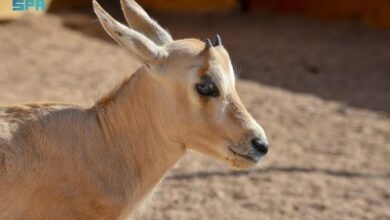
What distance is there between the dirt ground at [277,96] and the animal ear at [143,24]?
538 mm

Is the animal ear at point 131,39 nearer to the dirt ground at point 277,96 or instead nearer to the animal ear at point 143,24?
the animal ear at point 143,24

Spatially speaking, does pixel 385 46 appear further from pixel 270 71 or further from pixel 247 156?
pixel 247 156

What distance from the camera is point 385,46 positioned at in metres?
15.2

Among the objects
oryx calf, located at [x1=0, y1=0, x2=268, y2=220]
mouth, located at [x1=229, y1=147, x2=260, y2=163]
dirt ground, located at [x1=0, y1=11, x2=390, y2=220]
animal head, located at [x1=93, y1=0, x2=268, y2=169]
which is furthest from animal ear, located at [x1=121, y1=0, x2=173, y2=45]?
mouth, located at [x1=229, y1=147, x2=260, y2=163]

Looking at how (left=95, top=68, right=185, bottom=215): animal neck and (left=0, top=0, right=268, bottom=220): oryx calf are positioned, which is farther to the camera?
(left=95, top=68, right=185, bottom=215): animal neck

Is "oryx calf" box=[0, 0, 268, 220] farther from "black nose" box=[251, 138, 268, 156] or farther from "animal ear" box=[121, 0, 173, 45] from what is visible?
"animal ear" box=[121, 0, 173, 45]

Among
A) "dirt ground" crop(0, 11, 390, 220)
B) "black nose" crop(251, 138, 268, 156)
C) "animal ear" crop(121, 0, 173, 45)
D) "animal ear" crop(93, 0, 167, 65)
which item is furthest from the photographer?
"dirt ground" crop(0, 11, 390, 220)

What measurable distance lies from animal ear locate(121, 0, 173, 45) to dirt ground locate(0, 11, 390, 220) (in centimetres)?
54

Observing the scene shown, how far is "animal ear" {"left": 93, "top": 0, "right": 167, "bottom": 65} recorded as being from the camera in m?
4.75

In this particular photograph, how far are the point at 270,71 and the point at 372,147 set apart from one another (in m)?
4.00

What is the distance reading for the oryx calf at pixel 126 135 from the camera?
4754 millimetres

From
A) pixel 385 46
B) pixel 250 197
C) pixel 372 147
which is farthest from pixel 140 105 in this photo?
pixel 385 46

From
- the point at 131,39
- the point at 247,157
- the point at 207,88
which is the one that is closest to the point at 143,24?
the point at 131,39

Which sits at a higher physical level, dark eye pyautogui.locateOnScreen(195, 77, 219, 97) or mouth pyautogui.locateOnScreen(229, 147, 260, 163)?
dark eye pyautogui.locateOnScreen(195, 77, 219, 97)
